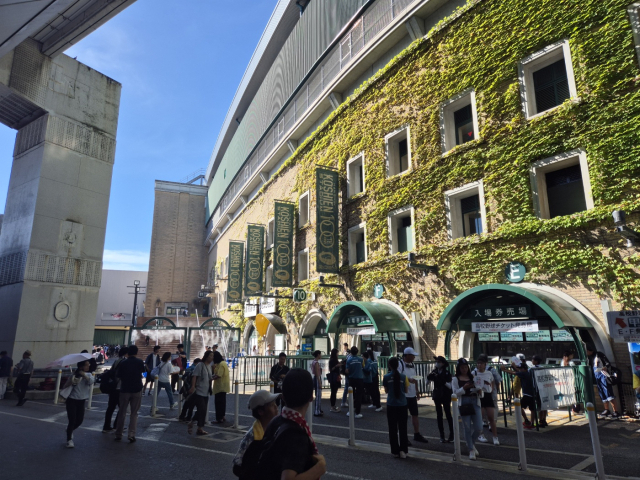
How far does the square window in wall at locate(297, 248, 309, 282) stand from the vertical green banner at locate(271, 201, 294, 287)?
1.97 feet

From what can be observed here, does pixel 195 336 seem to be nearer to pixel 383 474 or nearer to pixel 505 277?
pixel 505 277

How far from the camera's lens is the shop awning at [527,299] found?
11430 millimetres

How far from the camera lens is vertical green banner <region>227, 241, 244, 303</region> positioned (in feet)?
120

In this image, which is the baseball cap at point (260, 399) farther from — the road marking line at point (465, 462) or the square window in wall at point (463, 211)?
the square window in wall at point (463, 211)

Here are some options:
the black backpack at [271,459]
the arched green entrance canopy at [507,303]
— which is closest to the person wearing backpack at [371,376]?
the arched green entrance canopy at [507,303]

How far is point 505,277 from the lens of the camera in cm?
1427

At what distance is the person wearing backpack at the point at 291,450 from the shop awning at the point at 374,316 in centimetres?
1382

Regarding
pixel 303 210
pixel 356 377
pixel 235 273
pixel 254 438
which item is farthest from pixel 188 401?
pixel 235 273

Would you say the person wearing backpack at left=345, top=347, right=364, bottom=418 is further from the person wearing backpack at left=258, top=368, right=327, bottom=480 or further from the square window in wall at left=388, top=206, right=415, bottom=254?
the person wearing backpack at left=258, top=368, right=327, bottom=480

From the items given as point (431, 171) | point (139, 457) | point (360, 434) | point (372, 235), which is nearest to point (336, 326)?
point (372, 235)

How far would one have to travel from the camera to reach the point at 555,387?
33.0 ft

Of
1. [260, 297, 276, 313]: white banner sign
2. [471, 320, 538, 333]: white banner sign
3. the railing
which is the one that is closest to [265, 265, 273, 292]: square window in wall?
[260, 297, 276, 313]: white banner sign

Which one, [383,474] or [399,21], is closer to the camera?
[383,474]

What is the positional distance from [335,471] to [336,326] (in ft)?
41.4
